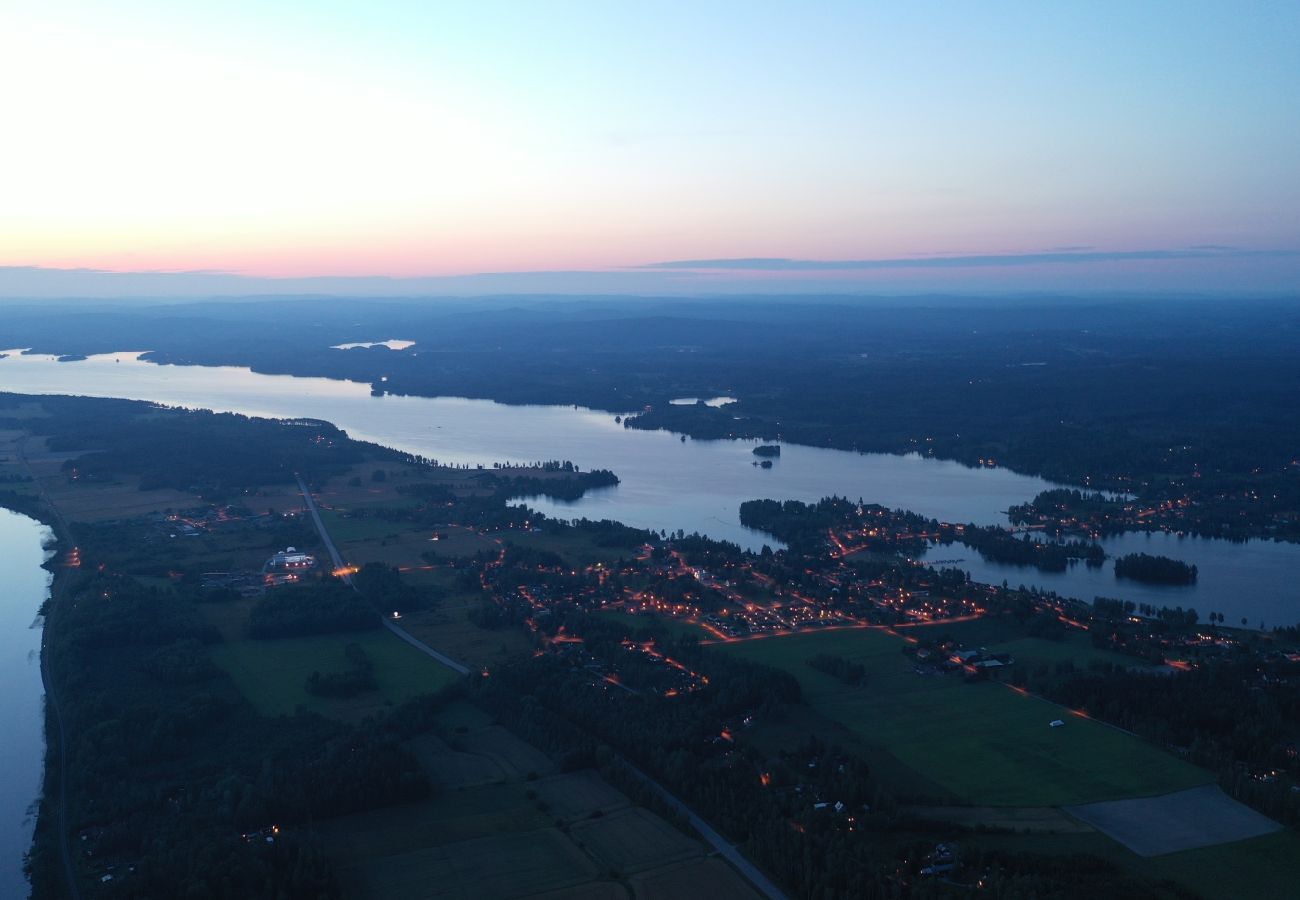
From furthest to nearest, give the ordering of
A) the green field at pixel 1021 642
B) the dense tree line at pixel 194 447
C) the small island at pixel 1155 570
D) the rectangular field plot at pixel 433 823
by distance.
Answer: the dense tree line at pixel 194 447 < the small island at pixel 1155 570 < the green field at pixel 1021 642 < the rectangular field plot at pixel 433 823

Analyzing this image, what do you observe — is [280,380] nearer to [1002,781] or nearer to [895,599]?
[895,599]

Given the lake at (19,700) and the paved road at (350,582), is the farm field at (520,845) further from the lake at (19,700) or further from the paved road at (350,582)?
the paved road at (350,582)

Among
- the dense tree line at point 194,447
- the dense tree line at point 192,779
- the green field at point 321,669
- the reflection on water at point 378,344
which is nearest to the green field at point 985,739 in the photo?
the green field at point 321,669

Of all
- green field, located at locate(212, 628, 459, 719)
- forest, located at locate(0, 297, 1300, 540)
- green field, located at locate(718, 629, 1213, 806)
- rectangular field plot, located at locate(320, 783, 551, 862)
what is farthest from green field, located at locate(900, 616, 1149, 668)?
forest, located at locate(0, 297, 1300, 540)

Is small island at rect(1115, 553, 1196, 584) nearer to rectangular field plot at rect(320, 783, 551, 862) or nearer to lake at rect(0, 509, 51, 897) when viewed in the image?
rectangular field plot at rect(320, 783, 551, 862)

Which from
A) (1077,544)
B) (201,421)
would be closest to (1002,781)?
(1077,544)
